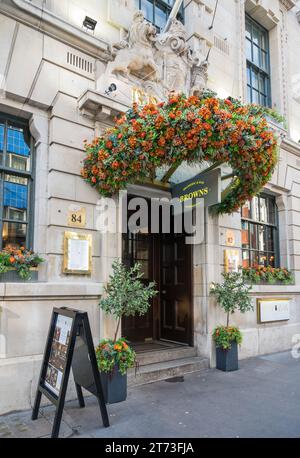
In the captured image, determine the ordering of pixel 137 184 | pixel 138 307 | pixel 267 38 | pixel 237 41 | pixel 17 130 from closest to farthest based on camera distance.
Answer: pixel 138 307 → pixel 17 130 → pixel 137 184 → pixel 237 41 → pixel 267 38

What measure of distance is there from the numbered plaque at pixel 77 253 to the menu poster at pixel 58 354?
4.20 ft

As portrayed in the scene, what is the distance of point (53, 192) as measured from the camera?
5793mm

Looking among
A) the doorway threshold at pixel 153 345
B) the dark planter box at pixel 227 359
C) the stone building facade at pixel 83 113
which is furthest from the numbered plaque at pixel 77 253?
the dark planter box at pixel 227 359

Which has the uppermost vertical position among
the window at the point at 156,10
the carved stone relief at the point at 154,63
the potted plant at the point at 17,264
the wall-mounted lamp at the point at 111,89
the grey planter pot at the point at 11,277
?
Result: the window at the point at 156,10

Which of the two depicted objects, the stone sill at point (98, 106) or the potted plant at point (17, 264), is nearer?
the potted plant at point (17, 264)

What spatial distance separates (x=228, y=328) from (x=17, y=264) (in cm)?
443

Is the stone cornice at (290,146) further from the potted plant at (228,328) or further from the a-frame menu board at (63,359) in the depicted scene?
the a-frame menu board at (63,359)

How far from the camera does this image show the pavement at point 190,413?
4191 mm

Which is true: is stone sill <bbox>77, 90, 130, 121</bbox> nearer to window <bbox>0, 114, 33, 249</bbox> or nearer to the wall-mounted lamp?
the wall-mounted lamp

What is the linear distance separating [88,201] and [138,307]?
204 centimetres

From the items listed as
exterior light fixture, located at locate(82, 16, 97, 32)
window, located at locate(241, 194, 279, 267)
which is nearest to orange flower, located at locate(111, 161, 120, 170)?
exterior light fixture, located at locate(82, 16, 97, 32)

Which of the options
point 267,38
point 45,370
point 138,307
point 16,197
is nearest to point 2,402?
point 45,370

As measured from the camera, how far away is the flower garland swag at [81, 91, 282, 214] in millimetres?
5242

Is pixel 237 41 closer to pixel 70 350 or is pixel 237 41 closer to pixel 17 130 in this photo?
pixel 17 130
